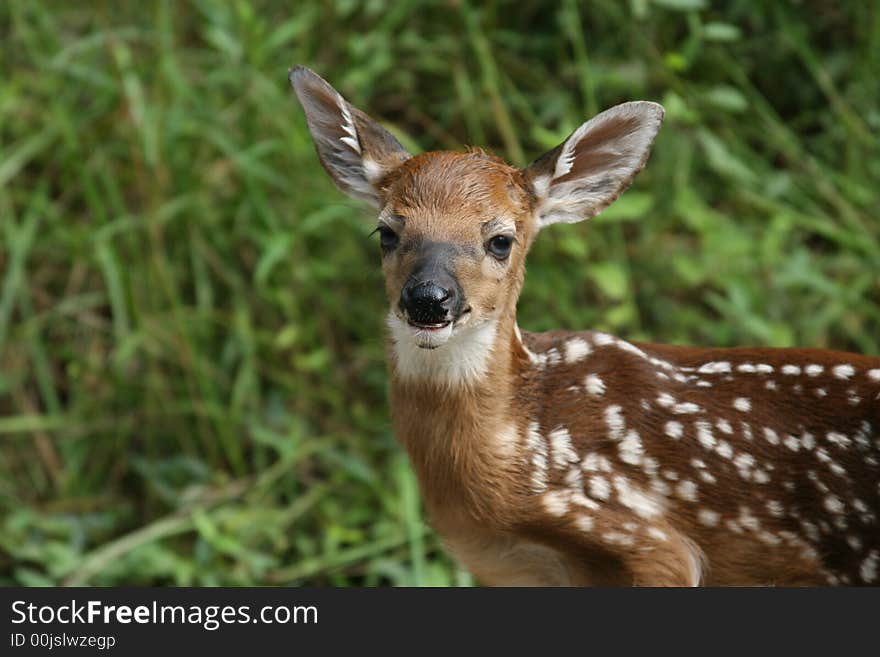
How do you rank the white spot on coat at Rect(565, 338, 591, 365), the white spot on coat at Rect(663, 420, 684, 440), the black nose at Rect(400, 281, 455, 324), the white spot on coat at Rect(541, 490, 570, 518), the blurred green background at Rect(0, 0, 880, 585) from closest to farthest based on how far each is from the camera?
1. the black nose at Rect(400, 281, 455, 324)
2. the white spot on coat at Rect(541, 490, 570, 518)
3. the white spot on coat at Rect(663, 420, 684, 440)
4. the white spot on coat at Rect(565, 338, 591, 365)
5. the blurred green background at Rect(0, 0, 880, 585)

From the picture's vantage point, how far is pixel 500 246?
2.79 metres

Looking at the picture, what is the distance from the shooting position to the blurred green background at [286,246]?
4645 millimetres

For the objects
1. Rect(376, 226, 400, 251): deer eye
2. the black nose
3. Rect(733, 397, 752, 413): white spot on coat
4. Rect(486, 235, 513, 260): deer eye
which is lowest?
Rect(733, 397, 752, 413): white spot on coat

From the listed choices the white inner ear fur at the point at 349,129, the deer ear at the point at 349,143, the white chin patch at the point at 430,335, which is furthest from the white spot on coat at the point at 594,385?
the white inner ear fur at the point at 349,129

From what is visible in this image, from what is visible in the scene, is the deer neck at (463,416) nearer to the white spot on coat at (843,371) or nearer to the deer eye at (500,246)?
the deer eye at (500,246)

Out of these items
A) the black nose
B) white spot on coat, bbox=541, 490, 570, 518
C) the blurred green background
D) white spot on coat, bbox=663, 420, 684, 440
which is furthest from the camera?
the blurred green background

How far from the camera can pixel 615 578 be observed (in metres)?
2.76

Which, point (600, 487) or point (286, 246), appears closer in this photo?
point (600, 487)

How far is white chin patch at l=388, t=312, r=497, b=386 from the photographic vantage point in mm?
2803


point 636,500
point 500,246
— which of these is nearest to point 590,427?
point 636,500

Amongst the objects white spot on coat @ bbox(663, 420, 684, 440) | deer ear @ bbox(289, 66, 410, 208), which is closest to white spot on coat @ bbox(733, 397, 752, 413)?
white spot on coat @ bbox(663, 420, 684, 440)

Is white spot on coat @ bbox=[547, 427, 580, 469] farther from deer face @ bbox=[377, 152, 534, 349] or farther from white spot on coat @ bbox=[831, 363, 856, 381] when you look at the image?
white spot on coat @ bbox=[831, 363, 856, 381]

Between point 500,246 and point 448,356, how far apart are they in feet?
0.83

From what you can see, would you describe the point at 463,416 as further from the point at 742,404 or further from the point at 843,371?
the point at 843,371
